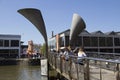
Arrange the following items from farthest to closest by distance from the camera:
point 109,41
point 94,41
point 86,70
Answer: point 109,41
point 94,41
point 86,70

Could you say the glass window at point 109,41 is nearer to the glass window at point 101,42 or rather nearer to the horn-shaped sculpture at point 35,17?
the glass window at point 101,42

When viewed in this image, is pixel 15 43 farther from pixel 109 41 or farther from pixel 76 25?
pixel 76 25

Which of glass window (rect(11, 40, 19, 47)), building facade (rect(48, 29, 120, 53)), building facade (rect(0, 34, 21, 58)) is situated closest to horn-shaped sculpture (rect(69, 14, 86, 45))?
building facade (rect(48, 29, 120, 53))

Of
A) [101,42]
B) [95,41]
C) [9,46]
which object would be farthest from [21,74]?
[9,46]

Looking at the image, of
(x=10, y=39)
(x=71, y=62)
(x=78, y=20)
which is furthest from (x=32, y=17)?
(x=10, y=39)

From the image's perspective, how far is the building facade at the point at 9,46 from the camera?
77.9m

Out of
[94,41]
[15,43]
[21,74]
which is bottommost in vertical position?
[21,74]

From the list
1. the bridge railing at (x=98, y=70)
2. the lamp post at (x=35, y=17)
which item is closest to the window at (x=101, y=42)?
the lamp post at (x=35, y=17)

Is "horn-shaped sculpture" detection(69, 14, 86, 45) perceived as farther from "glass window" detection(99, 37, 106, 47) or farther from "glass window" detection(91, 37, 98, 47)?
"glass window" detection(99, 37, 106, 47)

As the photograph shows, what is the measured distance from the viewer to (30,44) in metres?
66.6

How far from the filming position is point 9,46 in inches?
3108

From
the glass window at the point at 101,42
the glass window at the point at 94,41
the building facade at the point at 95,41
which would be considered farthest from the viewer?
the glass window at the point at 101,42

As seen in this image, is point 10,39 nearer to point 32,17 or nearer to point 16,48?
point 16,48

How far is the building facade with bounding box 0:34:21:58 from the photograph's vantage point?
255 feet
